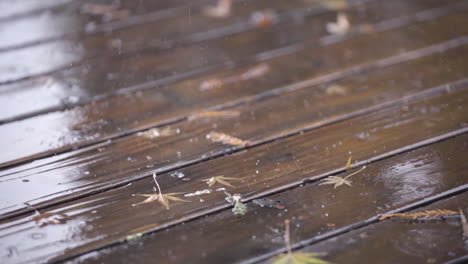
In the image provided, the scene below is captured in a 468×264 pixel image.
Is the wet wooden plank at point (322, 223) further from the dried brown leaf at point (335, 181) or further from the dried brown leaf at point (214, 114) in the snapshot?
the dried brown leaf at point (214, 114)

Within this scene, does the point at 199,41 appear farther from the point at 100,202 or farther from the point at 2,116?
the point at 100,202

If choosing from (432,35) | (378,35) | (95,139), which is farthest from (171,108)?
(432,35)

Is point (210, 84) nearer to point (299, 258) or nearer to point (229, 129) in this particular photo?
point (229, 129)

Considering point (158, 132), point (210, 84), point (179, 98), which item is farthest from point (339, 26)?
point (158, 132)

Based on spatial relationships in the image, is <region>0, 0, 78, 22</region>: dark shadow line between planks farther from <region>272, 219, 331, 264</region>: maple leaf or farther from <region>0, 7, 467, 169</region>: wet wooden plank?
<region>272, 219, 331, 264</region>: maple leaf

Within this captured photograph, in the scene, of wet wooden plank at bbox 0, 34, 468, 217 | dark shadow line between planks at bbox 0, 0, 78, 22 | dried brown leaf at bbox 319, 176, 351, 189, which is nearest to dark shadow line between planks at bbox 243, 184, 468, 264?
dried brown leaf at bbox 319, 176, 351, 189
